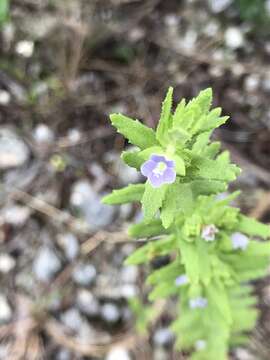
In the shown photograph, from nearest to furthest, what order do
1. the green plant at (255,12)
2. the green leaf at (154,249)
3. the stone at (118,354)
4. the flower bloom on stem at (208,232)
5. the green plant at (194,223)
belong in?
the green plant at (194,223), the flower bloom on stem at (208,232), the green leaf at (154,249), the stone at (118,354), the green plant at (255,12)

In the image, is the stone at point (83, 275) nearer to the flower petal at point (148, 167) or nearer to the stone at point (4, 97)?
the stone at point (4, 97)

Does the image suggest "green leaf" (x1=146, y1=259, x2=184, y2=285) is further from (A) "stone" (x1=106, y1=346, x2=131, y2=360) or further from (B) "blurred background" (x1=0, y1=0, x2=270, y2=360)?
(A) "stone" (x1=106, y1=346, x2=131, y2=360)

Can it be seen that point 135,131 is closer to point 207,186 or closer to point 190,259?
point 207,186

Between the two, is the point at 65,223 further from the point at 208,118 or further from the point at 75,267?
the point at 208,118

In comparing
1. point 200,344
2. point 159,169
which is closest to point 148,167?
point 159,169

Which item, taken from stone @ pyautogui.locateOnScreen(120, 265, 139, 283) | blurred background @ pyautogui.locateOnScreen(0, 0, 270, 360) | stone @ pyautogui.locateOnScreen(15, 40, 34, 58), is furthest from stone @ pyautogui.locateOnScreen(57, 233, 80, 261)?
stone @ pyautogui.locateOnScreen(15, 40, 34, 58)

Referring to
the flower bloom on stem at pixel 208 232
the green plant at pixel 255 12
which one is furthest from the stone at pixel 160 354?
the green plant at pixel 255 12
